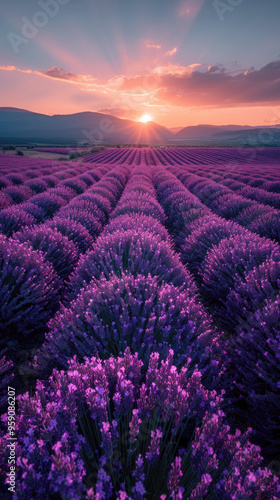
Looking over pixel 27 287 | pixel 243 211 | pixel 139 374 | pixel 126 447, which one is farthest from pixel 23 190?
pixel 126 447

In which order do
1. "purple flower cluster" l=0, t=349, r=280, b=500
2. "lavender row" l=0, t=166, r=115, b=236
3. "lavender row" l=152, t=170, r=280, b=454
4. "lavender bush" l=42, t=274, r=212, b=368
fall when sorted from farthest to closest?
"lavender row" l=0, t=166, r=115, b=236 → "lavender row" l=152, t=170, r=280, b=454 → "lavender bush" l=42, t=274, r=212, b=368 → "purple flower cluster" l=0, t=349, r=280, b=500

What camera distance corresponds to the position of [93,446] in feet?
3.41

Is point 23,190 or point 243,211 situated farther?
point 23,190

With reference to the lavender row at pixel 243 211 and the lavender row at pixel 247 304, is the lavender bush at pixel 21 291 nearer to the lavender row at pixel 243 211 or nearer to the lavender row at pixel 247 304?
the lavender row at pixel 247 304

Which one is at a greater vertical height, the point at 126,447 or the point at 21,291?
the point at 126,447

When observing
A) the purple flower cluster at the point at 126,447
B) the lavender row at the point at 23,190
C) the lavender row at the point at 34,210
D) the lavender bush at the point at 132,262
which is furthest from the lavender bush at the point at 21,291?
the lavender row at the point at 23,190

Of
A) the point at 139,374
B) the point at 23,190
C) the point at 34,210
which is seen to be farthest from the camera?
the point at 23,190

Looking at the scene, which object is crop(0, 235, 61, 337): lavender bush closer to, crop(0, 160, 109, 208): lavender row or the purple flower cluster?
→ the purple flower cluster

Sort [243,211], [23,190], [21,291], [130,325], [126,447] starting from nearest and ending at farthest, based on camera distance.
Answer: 1. [126,447]
2. [130,325]
3. [21,291]
4. [243,211]
5. [23,190]

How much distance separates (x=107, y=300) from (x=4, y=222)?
3484 mm

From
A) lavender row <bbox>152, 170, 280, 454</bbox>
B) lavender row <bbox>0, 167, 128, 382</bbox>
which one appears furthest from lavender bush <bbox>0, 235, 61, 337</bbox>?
lavender row <bbox>152, 170, 280, 454</bbox>

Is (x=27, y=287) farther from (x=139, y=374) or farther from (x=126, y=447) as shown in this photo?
(x=126, y=447)

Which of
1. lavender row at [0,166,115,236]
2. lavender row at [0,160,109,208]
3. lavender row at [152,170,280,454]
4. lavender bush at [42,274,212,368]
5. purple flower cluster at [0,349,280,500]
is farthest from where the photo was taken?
lavender row at [0,160,109,208]

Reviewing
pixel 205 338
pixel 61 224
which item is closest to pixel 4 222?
pixel 61 224
